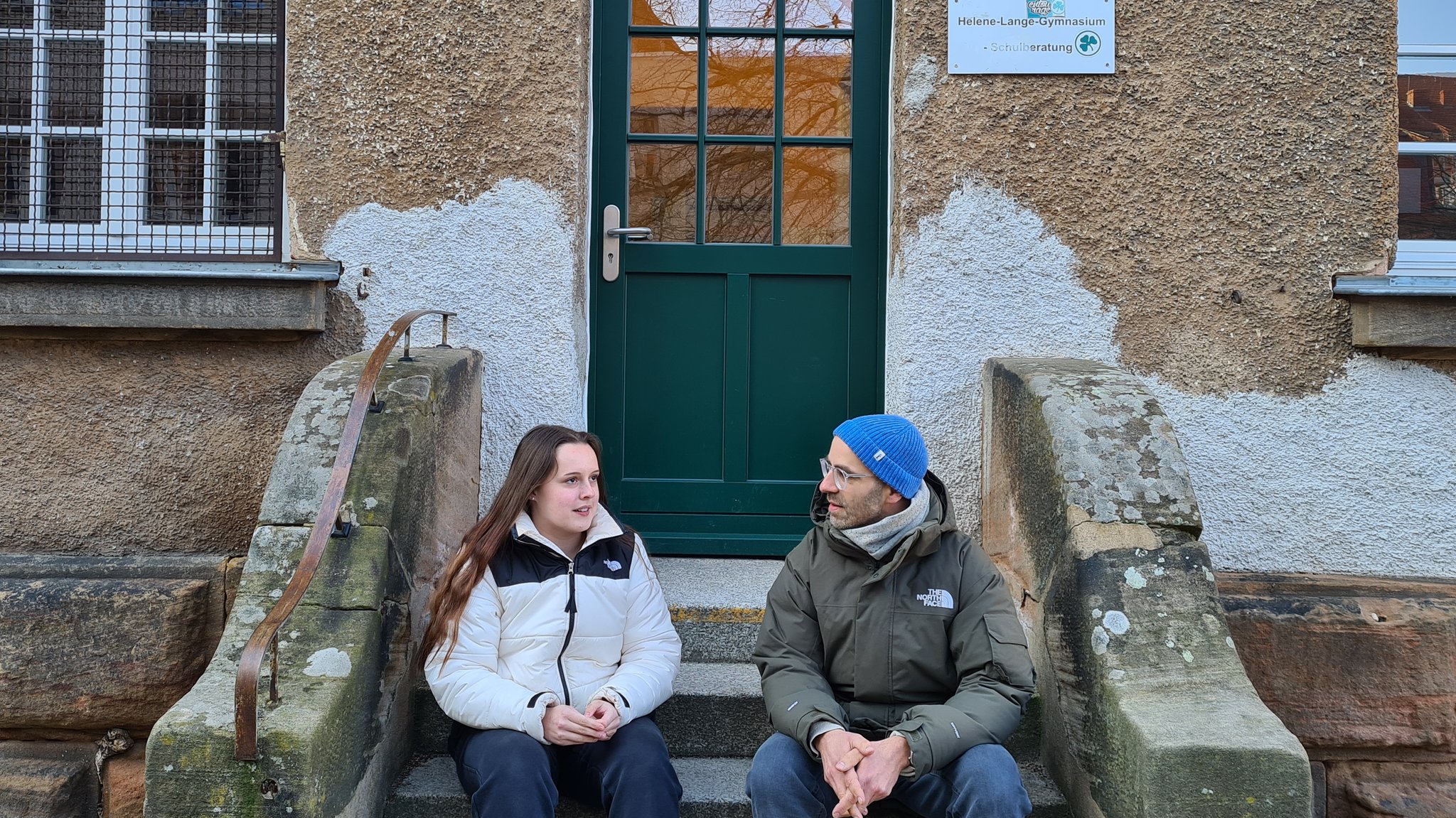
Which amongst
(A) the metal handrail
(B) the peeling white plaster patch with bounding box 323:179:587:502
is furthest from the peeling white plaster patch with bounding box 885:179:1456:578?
(A) the metal handrail

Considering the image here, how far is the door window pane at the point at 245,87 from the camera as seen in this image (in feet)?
13.0

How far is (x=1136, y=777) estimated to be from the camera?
8.11 ft

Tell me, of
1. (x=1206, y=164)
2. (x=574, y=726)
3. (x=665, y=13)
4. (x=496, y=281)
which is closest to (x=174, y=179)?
(x=496, y=281)

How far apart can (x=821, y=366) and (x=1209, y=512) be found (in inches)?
56.2

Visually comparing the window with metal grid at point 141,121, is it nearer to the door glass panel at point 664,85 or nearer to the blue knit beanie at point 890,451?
the door glass panel at point 664,85

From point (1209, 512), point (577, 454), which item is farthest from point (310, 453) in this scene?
point (1209, 512)

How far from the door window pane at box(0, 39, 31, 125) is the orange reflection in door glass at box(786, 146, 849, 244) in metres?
2.73

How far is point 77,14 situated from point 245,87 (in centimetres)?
65

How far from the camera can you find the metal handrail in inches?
92.3

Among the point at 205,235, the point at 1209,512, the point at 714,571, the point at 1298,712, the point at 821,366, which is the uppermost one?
the point at 205,235

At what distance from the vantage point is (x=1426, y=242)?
159 inches

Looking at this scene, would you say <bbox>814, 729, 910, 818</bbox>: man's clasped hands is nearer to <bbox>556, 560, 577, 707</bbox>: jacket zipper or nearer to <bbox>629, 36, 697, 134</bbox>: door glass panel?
<bbox>556, 560, 577, 707</bbox>: jacket zipper

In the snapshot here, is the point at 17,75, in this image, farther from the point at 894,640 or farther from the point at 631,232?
the point at 894,640

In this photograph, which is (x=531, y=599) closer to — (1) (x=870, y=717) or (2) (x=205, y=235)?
(1) (x=870, y=717)
